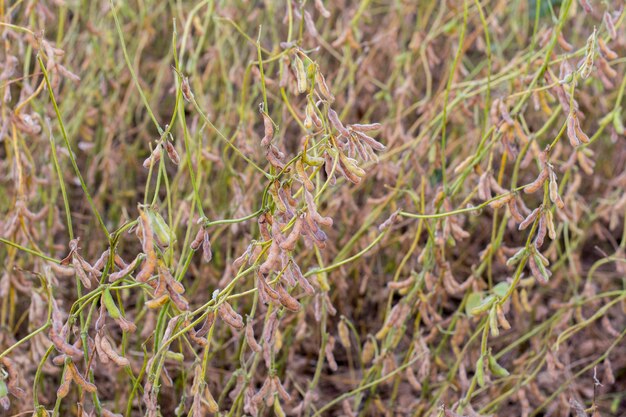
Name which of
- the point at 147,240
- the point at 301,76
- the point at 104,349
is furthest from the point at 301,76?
the point at 104,349

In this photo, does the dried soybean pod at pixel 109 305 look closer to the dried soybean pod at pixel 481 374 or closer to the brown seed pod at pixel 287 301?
the brown seed pod at pixel 287 301

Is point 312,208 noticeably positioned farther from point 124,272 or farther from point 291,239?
point 124,272

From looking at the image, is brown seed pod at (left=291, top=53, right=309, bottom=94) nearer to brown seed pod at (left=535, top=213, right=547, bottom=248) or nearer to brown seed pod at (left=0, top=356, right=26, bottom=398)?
brown seed pod at (left=535, top=213, right=547, bottom=248)

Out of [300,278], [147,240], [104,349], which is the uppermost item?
[147,240]

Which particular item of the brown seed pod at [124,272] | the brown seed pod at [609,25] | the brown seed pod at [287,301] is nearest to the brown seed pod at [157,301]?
the brown seed pod at [124,272]

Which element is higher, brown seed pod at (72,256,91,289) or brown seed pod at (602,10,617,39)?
brown seed pod at (602,10,617,39)

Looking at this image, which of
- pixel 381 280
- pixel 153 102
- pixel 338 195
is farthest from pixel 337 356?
pixel 153 102

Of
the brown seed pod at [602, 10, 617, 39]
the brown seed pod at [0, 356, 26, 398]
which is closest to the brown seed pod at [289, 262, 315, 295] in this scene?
the brown seed pod at [0, 356, 26, 398]

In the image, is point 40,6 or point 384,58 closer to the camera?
point 40,6

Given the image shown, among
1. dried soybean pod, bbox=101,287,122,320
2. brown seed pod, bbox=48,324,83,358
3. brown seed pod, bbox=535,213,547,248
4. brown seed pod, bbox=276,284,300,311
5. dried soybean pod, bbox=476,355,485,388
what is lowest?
dried soybean pod, bbox=476,355,485,388

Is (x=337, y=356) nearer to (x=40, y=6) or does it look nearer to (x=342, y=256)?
(x=342, y=256)

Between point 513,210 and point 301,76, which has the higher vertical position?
point 301,76
